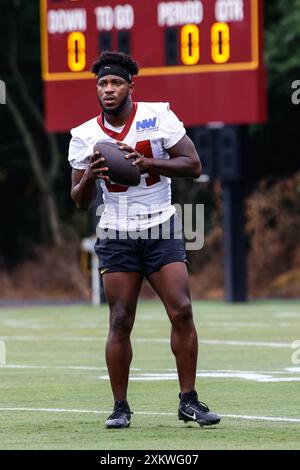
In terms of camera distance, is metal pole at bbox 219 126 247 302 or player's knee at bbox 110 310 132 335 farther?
metal pole at bbox 219 126 247 302

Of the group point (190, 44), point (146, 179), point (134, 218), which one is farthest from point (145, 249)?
point (190, 44)

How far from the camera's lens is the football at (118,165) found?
9.07 meters

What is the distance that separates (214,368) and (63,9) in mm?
12563

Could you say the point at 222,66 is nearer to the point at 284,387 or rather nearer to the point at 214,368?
the point at 214,368

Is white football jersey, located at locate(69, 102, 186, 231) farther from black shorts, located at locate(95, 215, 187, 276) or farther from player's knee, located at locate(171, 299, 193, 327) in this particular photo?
player's knee, located at locate(171, 299, 193, 327)

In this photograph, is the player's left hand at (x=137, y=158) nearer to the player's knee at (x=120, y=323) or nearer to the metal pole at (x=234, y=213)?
the player's knee at (x=120, y=323)

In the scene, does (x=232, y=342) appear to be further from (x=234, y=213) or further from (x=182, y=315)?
(x=234, y=213)

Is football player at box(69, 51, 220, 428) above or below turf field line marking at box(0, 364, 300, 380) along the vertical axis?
above

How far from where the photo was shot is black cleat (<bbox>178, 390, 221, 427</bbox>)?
9047 millimetres

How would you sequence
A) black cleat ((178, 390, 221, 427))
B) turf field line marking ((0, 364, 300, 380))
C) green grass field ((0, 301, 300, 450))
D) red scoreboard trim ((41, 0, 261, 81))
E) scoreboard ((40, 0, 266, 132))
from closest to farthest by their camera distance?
green grass field ((0, 301, 300, 450)) < black cleat ((178, 390, 221, 427)) < turf field line marking ((0, 364, 300, 380)) < red scoreboard trim ((41, 0, 261, 81)) < scoreboard ((40, 0, 266, 132))

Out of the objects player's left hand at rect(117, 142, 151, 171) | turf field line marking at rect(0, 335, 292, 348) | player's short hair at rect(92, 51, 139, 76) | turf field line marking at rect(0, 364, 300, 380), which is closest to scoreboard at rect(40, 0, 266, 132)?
turf field line marking at rect(0, 335, 292, 348)

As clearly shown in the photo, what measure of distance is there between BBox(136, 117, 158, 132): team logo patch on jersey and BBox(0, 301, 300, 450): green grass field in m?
1.81

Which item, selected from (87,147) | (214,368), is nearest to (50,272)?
(214,368)

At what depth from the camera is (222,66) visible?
24.4 metres
